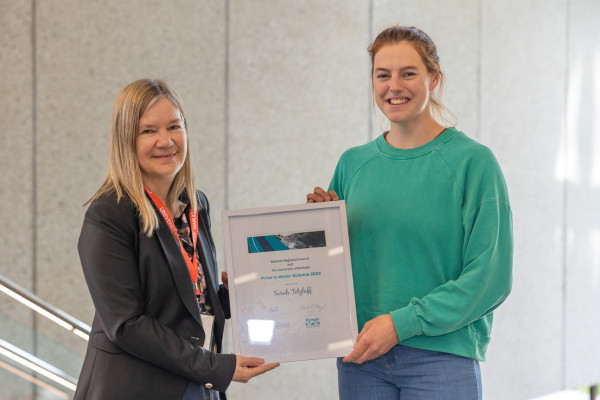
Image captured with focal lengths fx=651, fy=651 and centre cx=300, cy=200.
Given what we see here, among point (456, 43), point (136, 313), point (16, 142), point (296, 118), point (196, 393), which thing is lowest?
point (196, 393)

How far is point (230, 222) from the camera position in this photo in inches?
85.0

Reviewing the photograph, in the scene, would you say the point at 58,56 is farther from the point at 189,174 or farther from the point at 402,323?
the point at 402,323

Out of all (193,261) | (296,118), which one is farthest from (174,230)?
(296,118)

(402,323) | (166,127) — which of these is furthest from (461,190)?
(166,127)

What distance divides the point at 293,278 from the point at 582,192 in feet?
A: 15.8

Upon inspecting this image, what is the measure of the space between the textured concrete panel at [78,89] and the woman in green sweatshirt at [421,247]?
2195 millimetres

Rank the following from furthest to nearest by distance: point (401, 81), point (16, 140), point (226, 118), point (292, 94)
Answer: point (292, 94), point (226, 118), point (16, 140), point (401, 81)

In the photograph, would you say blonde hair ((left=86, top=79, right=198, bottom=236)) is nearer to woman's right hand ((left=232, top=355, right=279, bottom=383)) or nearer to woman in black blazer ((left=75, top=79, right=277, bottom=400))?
woman in black blazer ((left=75, top=79, right=277, bottom=400))

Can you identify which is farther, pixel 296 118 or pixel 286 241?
pixel 296 118

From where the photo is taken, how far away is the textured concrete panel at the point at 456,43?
5.07 meters

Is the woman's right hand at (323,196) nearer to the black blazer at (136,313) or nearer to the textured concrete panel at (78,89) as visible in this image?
the black blazer at (136,313)

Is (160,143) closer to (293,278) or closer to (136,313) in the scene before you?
(136,313)

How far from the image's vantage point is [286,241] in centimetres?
217

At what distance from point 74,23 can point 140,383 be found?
2.59 metres
